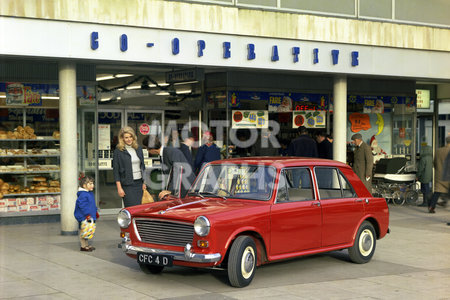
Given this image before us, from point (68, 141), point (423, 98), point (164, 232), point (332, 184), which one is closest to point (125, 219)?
point (164, 232)

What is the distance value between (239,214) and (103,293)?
1.79 meters

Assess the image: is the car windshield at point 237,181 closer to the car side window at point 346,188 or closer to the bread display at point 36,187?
the car side window at point 346,188

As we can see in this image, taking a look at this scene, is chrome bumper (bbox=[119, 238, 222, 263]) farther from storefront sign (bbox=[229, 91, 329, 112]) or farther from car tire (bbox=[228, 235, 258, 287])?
storefront sign (bbox=[229, 91, 329, 112])

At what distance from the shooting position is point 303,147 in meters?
16.0

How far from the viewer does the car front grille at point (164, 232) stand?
25.0ft

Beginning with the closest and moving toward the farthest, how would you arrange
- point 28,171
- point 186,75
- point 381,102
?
point 186,75 → point 28,171 → point 381,102

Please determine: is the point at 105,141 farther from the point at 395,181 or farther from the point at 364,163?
the point at 395,181

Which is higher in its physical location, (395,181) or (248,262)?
(395,181)

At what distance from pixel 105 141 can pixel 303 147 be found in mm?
4723

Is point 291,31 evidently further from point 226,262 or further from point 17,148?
point 226,262

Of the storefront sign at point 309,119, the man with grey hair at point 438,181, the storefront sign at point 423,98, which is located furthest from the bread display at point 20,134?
the storefront sign at point 423,98

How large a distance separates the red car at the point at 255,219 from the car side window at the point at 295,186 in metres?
0.01

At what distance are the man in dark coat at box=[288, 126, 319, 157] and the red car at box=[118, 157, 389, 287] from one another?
633 cm

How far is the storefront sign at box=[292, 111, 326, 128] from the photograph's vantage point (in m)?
17.3
